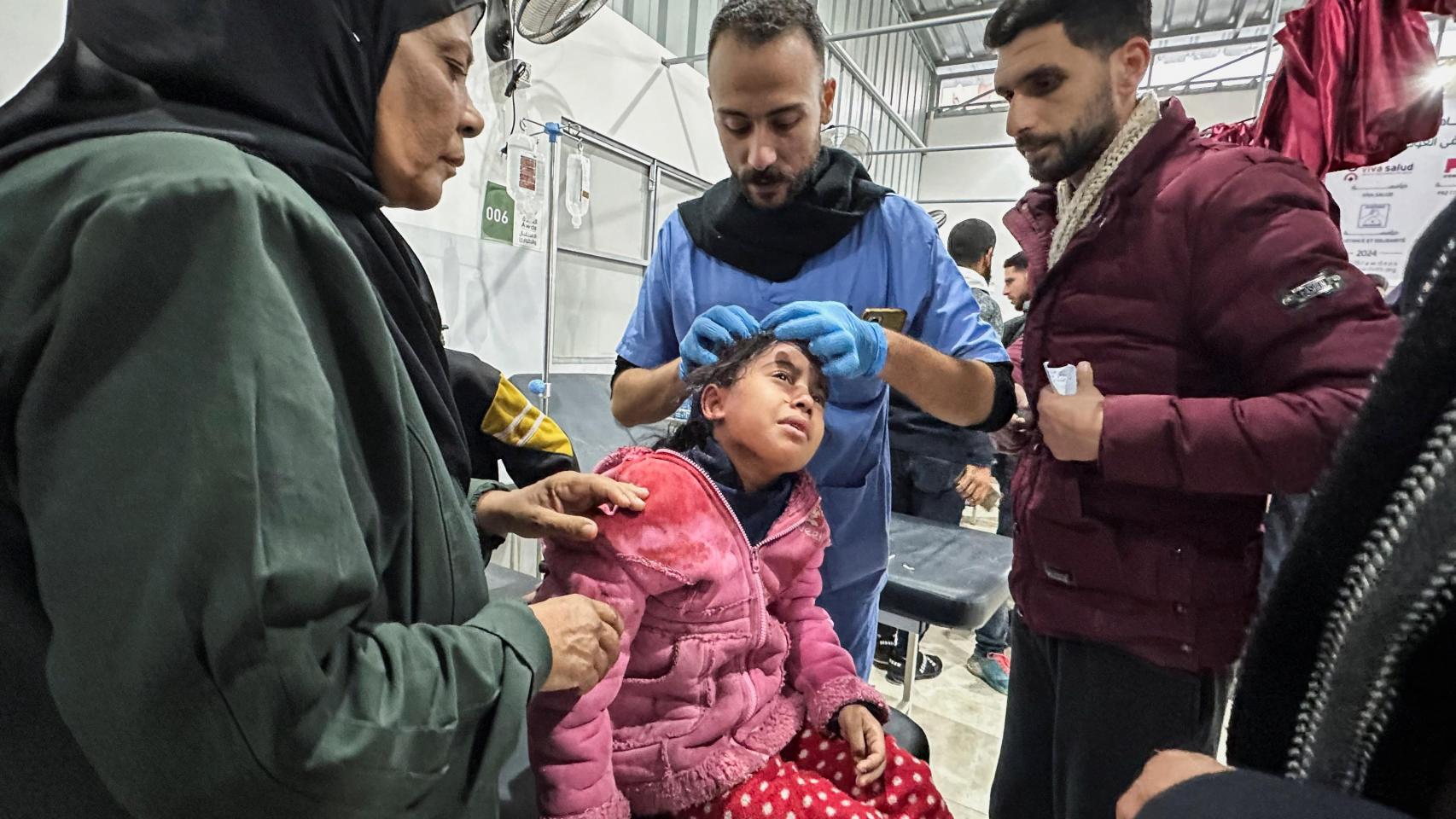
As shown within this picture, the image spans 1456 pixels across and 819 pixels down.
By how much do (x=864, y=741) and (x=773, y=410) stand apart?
54 centimetres

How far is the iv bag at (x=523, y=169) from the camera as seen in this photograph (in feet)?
8.14

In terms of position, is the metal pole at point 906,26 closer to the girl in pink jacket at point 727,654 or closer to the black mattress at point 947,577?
the black mattress at point 947,577

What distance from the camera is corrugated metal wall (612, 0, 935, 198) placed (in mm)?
3474

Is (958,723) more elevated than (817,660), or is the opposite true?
(817,660)

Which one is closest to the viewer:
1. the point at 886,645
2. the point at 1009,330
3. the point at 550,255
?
the point at 550,255

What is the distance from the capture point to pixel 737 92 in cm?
121

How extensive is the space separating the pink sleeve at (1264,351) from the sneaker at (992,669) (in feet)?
6.54

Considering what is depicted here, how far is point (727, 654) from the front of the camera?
0.98 metres

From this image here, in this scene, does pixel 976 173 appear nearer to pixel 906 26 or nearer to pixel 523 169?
pixel 906 26

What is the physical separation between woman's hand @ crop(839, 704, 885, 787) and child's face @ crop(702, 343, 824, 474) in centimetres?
40

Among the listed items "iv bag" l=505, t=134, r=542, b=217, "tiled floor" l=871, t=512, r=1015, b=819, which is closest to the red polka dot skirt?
"tiled floor" l=871, t=512, r=1015, b=819

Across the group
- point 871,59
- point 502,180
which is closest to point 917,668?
point 502,180

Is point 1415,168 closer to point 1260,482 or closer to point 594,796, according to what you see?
point 1260,482

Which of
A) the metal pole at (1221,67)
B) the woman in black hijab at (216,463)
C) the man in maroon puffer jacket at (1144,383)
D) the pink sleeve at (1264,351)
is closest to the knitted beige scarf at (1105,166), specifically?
the man in maroon puffer jacket at (1144,383)
